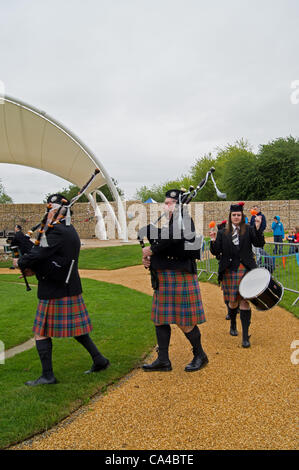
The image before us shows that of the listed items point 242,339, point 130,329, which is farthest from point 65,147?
point 242,339

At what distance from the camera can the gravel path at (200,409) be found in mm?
2482

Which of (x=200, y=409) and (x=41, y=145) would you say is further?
(x=41, y=145)

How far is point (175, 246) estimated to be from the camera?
3.53m

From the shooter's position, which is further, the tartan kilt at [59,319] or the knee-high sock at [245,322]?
the knee-high sock at [245,322]

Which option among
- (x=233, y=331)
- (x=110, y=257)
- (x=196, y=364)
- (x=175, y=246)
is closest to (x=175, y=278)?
(x=175, y=246)

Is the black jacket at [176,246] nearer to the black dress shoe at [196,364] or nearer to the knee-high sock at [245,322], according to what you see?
the black dress shoe at [196,364]

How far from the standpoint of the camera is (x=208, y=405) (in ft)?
9.69

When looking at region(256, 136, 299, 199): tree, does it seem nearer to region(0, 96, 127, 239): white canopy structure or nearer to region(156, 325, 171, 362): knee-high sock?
region(0, 96, 127, 239): white canopy structure

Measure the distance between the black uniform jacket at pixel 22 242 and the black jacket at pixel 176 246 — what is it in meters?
1.17

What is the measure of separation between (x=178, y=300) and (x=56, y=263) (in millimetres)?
1193

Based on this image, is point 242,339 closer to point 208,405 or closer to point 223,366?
point 223,366

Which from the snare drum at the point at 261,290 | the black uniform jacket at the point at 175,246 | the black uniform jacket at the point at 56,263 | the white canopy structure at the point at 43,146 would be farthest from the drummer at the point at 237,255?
the white canopy structure at the point at 43,146

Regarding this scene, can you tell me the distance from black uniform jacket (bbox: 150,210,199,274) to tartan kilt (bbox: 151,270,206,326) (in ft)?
0.26

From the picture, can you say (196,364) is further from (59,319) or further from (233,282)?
(59,319)
